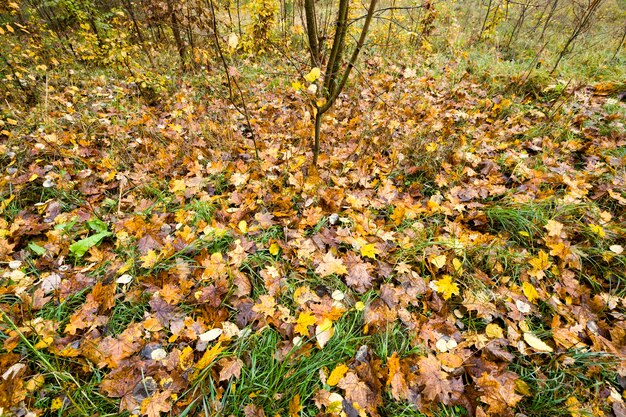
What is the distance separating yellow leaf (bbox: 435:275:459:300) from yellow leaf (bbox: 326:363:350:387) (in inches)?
32.2

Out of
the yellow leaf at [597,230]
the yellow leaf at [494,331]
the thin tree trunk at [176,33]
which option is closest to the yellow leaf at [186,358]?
the yellow leaf at [494,331]

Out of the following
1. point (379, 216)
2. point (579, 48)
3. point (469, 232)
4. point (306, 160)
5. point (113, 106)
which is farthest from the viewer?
point (579, 48)

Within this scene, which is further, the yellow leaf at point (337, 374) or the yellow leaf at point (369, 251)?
the yellow leaf at point (369, 251)

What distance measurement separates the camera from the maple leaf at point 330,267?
6.50 feet

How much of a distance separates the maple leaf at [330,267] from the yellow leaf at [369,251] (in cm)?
19

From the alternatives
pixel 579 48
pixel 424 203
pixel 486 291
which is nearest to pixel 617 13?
pixel 579 48

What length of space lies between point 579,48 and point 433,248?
6.37 meters

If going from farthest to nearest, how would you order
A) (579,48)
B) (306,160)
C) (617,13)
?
(617,13)
(579,48)
(306,160)

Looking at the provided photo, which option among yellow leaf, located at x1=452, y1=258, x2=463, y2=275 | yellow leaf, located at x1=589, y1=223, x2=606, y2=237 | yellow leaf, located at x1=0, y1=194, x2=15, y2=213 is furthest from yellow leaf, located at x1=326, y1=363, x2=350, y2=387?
yellow leaf, located at x1=0, y1=194, x2=15, y2=213

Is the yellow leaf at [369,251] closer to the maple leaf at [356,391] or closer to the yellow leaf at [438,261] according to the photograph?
the yellow leaf at [438,261]

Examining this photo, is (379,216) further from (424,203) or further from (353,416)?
(353,416)

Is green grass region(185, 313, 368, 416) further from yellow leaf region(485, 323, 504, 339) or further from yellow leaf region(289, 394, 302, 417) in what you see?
yellow leaf region(485, 323, 504, 339)

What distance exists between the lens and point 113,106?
383cm

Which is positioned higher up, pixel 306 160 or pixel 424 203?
pixel 306 160
